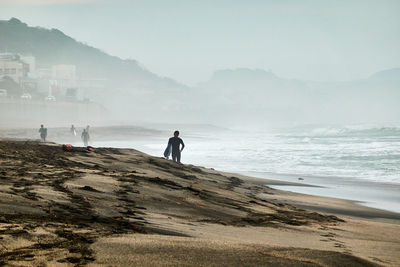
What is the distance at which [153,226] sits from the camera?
5312 mm

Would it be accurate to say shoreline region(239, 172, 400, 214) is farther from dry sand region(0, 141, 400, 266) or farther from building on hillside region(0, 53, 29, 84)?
building on hillside region(0, 53, 29, 84)

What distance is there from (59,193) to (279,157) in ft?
70.3

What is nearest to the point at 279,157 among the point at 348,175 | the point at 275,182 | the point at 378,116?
the point at 348,175

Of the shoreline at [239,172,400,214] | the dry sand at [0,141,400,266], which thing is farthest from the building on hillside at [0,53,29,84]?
the dry sand at [0,141,400,266]

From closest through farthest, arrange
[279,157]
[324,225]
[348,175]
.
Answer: [324,225]
[348,175]
[279,157]

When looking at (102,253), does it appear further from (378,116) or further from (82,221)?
(378,116)

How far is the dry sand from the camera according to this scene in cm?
394

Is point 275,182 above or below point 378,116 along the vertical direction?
below

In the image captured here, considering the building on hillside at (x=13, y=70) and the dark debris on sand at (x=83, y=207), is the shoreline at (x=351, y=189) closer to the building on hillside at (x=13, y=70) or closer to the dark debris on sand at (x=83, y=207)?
the dark debris on sand at (x=83, y=207)

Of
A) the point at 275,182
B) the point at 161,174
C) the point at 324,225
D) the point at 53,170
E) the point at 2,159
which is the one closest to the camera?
the point at 324,225

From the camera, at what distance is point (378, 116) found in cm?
15850

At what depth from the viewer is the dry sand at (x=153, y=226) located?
394 cm

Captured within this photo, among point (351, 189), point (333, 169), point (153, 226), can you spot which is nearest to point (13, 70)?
point (333, 169)

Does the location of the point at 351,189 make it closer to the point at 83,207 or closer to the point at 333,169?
the point at 333,169
